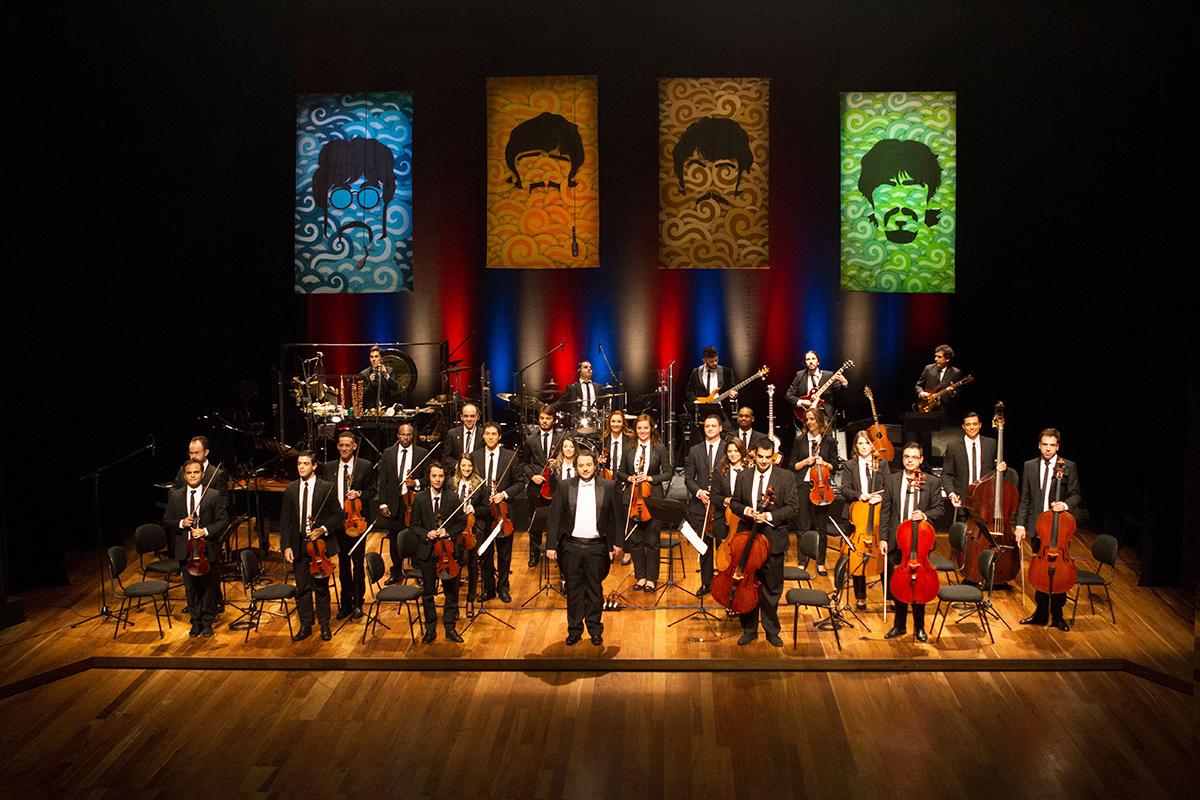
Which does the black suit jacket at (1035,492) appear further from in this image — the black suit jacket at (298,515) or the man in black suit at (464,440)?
the black suit jacket at (298,515)

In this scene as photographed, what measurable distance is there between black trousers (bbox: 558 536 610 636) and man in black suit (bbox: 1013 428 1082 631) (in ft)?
9.95

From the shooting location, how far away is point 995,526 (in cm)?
896

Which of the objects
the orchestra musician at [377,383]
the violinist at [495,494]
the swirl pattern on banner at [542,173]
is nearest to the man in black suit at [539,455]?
the violinist at [495,494]

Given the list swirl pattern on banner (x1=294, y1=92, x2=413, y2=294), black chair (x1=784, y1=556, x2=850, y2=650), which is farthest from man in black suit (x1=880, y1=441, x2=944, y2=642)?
swirl pattern on banner (x1=294, y1=92, x2=413, y2=294)

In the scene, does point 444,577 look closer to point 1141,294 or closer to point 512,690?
point 512,690

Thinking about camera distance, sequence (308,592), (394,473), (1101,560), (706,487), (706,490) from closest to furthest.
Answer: (308,592) < (1101,560) < (706,490) < (706,487) < (394,473)

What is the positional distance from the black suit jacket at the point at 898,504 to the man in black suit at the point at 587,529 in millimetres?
1845

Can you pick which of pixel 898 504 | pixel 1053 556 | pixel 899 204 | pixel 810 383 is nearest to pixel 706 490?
pixel 898 504

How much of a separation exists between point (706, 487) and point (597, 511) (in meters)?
1.39

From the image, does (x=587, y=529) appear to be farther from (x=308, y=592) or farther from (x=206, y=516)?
(x=206, y=516)

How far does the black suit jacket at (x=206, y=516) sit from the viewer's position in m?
8.64

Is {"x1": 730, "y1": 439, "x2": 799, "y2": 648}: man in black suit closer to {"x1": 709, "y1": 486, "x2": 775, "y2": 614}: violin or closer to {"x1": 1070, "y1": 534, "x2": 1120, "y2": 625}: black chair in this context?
{"x1": 709, "y1": 486, "x2": 775, "y2": 614}: violin

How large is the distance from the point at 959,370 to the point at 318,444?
6.60 meters

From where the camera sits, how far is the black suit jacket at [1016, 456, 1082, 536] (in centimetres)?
853
